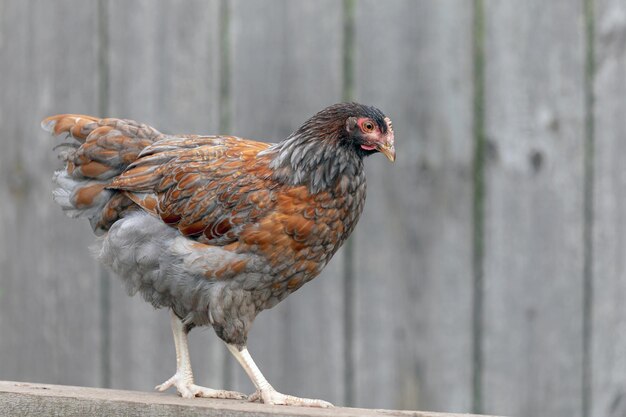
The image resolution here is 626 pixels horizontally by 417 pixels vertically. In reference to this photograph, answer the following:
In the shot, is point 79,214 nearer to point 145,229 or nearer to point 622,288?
point 145,229

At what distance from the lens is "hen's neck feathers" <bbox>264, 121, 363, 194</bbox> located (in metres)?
1.77

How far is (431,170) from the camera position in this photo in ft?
7.95

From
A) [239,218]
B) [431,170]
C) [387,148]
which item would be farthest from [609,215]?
[239,218]

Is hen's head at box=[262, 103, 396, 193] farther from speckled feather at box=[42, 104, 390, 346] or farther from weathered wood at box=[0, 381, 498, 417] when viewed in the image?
weathered wood at box=[0, 381, 498, 417]

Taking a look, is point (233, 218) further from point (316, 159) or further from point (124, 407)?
point (124, 407)

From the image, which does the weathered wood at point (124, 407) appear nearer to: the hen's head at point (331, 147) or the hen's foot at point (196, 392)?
the hen's foot at point (196, 392)

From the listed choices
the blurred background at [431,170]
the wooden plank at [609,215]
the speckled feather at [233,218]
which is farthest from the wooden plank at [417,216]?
the speckled feather at [233,218]

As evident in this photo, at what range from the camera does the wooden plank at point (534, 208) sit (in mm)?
2385

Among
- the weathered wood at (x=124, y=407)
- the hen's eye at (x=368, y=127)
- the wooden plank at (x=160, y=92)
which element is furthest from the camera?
the wooden plank at (x=160, y=92)

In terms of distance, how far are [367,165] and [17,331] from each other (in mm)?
934

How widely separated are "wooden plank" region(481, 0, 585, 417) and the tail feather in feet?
2.67

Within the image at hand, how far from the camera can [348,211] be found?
5.95ft

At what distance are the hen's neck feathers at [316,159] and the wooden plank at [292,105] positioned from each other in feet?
2.15

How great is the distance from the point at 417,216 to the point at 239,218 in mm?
712
